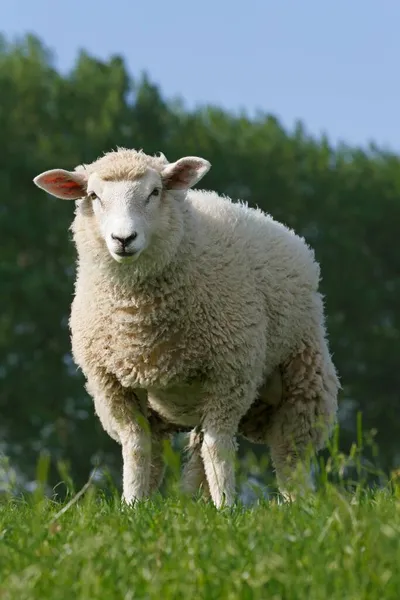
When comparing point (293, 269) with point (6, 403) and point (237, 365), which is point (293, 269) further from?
point (6, 403)

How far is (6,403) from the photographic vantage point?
24.8 meters

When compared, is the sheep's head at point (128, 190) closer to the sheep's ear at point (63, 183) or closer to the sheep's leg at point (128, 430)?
the sheep's ear at point (63, 183)

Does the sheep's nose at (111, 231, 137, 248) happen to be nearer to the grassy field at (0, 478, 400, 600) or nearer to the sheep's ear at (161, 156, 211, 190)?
the sheep's ear at (161, 156, 211, 190)

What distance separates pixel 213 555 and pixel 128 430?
333 centimetres

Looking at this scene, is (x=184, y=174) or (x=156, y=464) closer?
(x=184, y=174)

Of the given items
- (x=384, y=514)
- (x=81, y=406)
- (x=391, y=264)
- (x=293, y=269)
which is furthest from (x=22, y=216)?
(x=384, y=514)

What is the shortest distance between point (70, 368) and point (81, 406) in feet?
2.82

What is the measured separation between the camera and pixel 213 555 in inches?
146

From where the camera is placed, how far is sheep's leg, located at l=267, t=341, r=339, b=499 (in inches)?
299

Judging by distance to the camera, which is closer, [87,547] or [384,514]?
[87,547]

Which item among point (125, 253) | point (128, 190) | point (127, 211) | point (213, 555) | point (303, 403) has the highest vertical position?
point (128, 190)

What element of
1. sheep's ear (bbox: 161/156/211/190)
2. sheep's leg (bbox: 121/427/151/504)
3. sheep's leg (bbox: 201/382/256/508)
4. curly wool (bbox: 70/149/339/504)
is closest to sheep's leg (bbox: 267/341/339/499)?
curly wool (bbox: 70/149/339/504)

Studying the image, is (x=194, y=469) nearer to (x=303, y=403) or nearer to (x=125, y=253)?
(x=303, y=403)

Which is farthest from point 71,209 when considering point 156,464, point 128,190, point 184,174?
point 128,190
